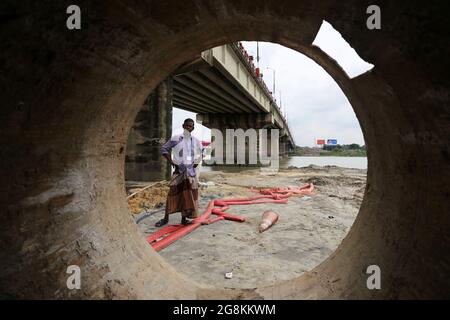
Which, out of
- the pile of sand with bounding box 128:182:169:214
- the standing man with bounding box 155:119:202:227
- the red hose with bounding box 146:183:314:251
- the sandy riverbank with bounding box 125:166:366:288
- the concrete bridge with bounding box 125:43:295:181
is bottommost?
the sandy riverbank with bounding box 125:166:366:288

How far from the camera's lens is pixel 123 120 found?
7.22ft

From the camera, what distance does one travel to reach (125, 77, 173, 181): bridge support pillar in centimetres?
828

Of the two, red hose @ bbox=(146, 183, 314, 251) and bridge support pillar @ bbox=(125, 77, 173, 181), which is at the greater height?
bridge support pillar @ bbox=(125, 77, 173, 181)

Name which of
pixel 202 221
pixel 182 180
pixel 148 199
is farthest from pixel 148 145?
pixel 202 221

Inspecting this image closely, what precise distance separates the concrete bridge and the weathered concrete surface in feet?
17.0

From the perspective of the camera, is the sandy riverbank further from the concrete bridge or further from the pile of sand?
the concrete bridge

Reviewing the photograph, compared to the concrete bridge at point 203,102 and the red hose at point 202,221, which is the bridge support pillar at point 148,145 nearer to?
the concrete bridge at point 203,102

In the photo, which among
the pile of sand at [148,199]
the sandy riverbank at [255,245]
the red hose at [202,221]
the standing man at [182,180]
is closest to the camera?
the sandy riverbank at [255,245]

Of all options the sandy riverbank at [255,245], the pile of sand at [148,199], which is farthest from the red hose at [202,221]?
the pile of sand at [148,199]

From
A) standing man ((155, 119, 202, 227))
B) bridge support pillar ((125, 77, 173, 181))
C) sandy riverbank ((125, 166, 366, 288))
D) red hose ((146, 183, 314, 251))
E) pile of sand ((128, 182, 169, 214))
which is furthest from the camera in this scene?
bridge support pillar ((125, 77, 173, 181))

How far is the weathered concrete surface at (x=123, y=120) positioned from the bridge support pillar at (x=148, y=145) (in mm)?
6235

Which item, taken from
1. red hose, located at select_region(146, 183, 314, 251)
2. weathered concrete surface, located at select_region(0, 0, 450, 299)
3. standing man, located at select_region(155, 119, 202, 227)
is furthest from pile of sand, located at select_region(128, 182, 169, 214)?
weathered concrete surface, located at select_region(0, 0, 450, 299)

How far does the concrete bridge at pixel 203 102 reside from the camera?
8.31 meters

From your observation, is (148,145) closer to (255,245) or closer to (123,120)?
(255,245)
